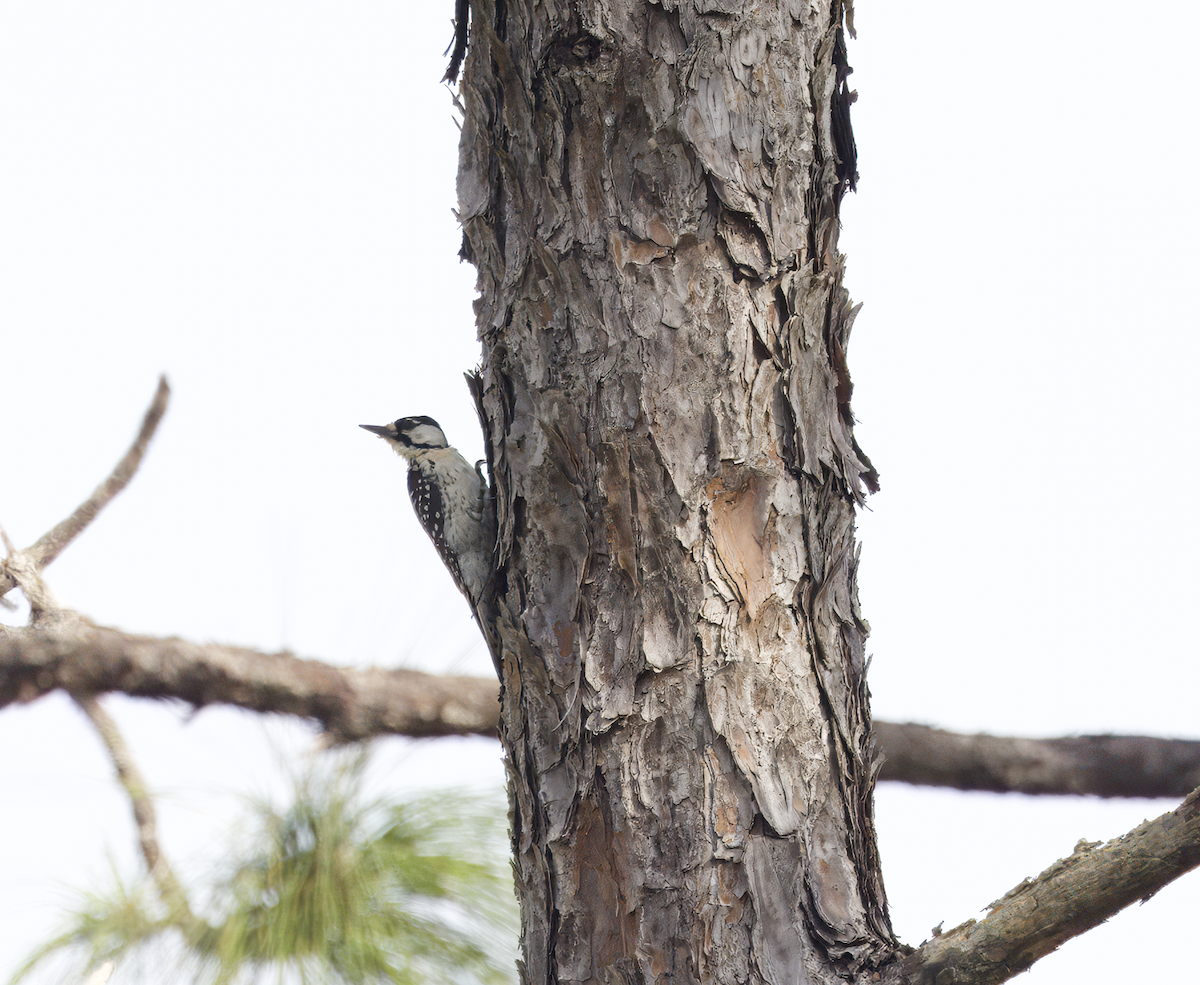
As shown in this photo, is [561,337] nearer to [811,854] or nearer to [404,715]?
[811,854]

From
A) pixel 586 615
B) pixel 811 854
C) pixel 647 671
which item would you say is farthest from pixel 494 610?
pixel 811 854

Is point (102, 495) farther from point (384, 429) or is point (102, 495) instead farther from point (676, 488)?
point (676, 488)

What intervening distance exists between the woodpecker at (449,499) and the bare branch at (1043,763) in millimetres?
980

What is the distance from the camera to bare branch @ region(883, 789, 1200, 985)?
96cm

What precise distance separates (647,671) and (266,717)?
3.64 ft

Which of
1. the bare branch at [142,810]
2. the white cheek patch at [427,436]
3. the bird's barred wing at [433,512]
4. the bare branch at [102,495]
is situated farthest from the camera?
the white cheek patch at [427,436]

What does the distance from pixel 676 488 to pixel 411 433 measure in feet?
5.71

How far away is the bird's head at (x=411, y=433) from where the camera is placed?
9.34 ft

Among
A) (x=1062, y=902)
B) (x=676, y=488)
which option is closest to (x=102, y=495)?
(x=676, y=488)

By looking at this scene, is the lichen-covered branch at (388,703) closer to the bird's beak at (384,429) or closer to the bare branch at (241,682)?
the bare branch at (241,682)

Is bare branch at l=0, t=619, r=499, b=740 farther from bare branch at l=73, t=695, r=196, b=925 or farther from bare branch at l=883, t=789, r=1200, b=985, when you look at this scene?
bare branch at l=883, t=789, r=1200, b=985

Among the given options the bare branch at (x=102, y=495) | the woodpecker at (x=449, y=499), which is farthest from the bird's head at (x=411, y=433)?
the bare branch at (x=102, y=495)

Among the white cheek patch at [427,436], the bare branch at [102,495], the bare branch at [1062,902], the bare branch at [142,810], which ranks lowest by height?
the bare branch at [142,810]

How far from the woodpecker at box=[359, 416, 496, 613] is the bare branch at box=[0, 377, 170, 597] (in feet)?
2.36
